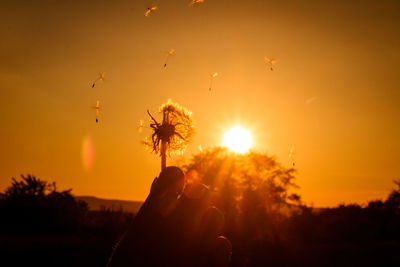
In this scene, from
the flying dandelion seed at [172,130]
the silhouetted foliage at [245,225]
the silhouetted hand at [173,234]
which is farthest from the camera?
the silhouetted foliage at [245,225]

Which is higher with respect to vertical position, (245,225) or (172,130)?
(172,130)

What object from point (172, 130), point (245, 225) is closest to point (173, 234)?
point (172, 130)

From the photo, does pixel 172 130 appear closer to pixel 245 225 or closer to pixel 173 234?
pixel 173 234

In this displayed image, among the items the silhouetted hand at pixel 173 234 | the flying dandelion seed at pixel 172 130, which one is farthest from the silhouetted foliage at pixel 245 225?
the silhouetted hand at pixel 173 234

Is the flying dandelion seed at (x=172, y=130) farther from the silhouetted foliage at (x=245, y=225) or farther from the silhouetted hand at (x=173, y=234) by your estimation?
the silhouetted foliage at (x=245, y=225)

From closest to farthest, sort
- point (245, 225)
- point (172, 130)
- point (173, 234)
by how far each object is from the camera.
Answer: point (173, 234) < point (172, 130) < point (245, 225)

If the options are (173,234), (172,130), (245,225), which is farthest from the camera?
(245,225)

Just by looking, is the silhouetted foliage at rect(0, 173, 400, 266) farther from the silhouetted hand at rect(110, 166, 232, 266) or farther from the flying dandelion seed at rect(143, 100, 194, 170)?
the silhouetted hand at rect(110, 166, 232, 266)
